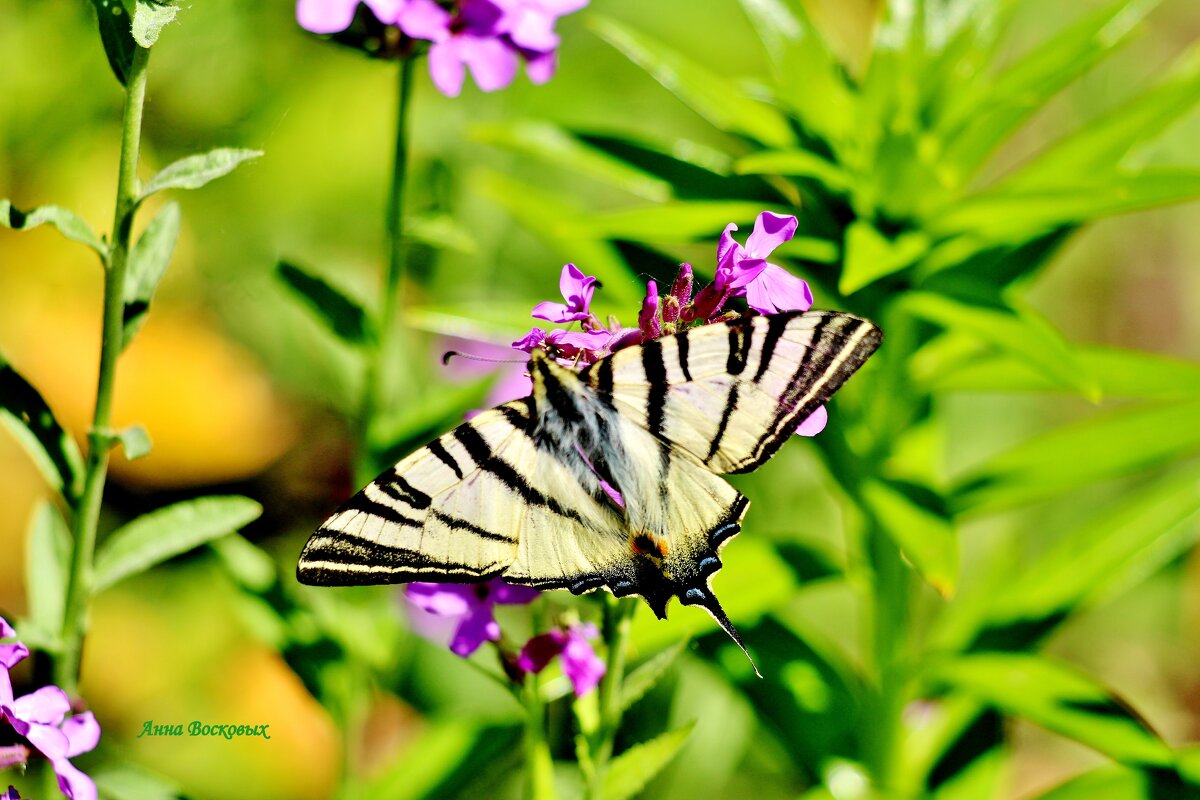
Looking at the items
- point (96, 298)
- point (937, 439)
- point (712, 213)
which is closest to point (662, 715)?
point (937, 439)

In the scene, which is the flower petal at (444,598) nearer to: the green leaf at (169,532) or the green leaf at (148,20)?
the green leaf at (169,532)

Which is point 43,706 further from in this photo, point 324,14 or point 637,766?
point 324,14

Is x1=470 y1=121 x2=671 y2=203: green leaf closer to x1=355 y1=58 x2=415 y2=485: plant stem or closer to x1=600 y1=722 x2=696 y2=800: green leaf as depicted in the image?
x1=355 y1=58 x2=415 y2=485: plant stem

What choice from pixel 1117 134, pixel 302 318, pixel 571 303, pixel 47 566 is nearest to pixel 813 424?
pixel 571 303

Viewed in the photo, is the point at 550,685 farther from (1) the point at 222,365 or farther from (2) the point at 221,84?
(1) the point at 222,365

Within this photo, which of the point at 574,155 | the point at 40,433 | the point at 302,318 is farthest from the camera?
the point at 302,318

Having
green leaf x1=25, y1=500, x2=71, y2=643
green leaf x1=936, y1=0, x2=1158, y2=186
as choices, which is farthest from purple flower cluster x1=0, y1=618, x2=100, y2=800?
green leaf x1=936, y1=0, x2=1158, y2=186
